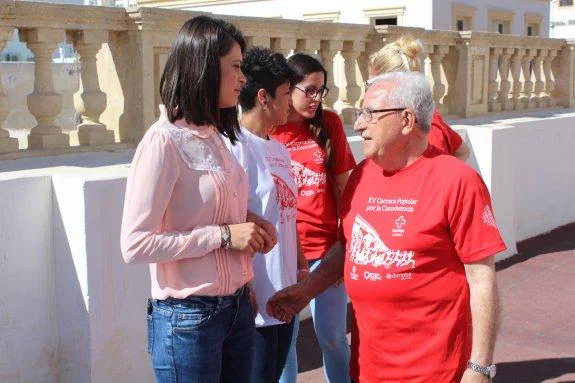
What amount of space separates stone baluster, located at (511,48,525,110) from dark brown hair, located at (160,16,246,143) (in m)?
7.95

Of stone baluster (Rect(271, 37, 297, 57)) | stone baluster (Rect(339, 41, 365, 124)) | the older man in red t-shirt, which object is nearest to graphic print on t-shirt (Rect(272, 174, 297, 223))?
the older man in red t-shirt

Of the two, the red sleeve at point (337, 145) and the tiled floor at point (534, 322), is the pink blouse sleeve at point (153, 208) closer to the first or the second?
the red sleeve at point (337, 145)

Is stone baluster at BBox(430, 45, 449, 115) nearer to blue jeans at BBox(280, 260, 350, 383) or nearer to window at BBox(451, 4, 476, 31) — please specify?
blue jeans at BBox(280, 260, 350, 383)

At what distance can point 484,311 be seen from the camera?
8.79ft

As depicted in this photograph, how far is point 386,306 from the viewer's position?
9.23 ft

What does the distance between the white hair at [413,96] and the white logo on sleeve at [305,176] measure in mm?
1222

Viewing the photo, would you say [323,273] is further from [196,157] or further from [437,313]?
[196,157]

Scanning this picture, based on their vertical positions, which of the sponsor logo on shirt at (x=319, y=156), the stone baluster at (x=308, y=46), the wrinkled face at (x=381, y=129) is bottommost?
the sponsor logo on shirt at (x=319, y=156)

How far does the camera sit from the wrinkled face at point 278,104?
3.51 metres

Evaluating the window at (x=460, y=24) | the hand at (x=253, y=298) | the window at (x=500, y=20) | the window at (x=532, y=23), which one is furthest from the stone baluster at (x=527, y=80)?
the window at (x=532, y=23)

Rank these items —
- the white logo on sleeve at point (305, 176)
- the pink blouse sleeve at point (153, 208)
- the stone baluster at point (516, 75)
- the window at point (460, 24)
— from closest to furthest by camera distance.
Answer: the pink blouse sleeve at point (153, 208) → the white logo on sleeve at point (305, 176) → the stone baluster at point (516, 75) → the window at point (460, 24)

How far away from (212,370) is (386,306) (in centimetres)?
63

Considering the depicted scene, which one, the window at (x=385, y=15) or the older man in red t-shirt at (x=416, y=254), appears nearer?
the older man in red t-shirt at (x=416, y=254)

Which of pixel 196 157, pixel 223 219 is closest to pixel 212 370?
pixel 223 219
